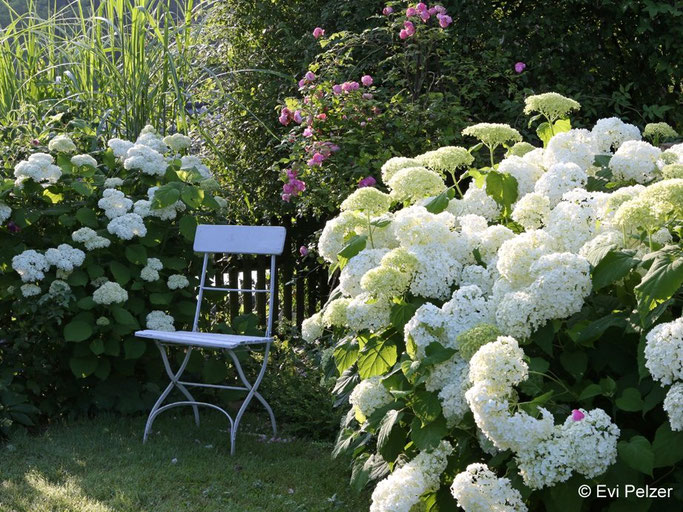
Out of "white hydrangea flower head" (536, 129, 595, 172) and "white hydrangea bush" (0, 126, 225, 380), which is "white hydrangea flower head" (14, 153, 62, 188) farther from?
"white hydrangea flower head" (536, 129, 595, 172)

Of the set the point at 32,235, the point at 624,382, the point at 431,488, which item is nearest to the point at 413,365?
the point at 431,488

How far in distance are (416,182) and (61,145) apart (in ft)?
8.85

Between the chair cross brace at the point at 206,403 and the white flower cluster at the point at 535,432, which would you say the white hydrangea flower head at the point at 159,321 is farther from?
the white flower cluster at the point at 535,432

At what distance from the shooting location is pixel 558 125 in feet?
11.1

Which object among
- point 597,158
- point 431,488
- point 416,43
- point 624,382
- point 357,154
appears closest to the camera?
point 624,382

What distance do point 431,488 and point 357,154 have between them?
3.29m

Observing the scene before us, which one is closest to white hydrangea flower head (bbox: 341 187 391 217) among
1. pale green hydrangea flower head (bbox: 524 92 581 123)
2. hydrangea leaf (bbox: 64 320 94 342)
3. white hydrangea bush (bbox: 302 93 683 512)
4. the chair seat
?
white hydrangea bush (bbox: 302 93 683 512)

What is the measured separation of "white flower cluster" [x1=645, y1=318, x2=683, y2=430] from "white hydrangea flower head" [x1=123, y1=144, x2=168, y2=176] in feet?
11.7

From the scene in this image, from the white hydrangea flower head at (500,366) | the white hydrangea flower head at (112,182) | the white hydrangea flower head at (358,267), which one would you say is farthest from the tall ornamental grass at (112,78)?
the white hydrangea flower head at (500,366)

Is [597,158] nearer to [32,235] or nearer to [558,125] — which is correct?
[558,125]

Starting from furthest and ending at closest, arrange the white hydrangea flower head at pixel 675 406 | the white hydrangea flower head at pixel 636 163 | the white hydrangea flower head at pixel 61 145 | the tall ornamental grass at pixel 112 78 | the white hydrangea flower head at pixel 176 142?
the tall ornamental grass at pixel 112 78 < the white hydrangea flower head at pixel 176 142 < the white hydrangea flower head at pixel 61 145 < the white hydrangea flower head at pixel 636 163 < the white hydrangea flower head at pixel 675 406

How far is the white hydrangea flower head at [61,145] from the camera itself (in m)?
5.02

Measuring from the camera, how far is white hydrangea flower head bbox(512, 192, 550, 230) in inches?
108

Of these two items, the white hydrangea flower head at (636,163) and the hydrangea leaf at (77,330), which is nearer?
the white hydrangea flower head at (636,163)
